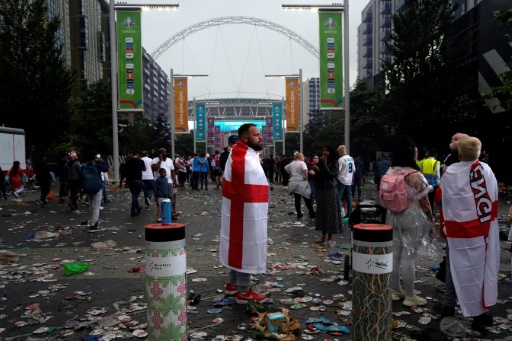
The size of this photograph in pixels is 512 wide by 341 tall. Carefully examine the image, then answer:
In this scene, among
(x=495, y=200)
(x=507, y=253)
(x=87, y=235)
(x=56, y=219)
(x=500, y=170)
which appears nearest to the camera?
(x=495, y=200)

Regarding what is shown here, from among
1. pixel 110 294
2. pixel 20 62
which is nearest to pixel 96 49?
pixel 20 62

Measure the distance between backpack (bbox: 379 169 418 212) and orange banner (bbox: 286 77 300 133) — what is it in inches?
1230

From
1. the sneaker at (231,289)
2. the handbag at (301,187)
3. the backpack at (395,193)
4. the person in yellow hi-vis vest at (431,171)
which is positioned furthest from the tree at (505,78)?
the sneaker at (231,289)

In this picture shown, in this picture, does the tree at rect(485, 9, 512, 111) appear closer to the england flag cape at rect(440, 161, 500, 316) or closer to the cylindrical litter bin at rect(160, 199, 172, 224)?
the england flag cape at rect(440, 161, 500, 316)

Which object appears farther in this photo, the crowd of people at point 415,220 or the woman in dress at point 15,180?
the woman in dress at point 15,180

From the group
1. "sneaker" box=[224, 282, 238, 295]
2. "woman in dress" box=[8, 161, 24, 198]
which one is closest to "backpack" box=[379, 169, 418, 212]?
"sneaker" box=[224, 282, 238, 295]

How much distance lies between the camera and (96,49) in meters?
72.2

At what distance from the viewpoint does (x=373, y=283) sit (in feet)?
11.9

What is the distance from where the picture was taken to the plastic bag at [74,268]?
6.61 m

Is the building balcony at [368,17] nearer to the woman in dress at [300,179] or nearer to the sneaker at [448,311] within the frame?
the woman in dress at [300,179]

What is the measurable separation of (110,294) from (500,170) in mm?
21762

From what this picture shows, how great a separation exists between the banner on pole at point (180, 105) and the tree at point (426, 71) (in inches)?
604

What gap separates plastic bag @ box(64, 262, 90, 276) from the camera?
21.7ft

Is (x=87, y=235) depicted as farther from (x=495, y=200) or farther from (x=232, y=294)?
(x=495, y=200)
